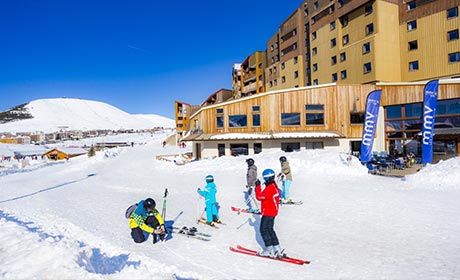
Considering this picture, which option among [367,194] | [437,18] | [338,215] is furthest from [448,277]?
[437,18]

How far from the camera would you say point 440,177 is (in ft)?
46.4

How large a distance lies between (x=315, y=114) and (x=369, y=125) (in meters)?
6.76

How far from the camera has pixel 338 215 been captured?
9914mm

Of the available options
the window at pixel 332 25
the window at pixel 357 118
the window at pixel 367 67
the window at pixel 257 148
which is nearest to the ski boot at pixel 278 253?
the window at pixel 257 148

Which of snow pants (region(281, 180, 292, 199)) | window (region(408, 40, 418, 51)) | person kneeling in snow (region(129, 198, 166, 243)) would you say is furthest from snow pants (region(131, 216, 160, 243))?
window (region(408, 40, 418, 51))

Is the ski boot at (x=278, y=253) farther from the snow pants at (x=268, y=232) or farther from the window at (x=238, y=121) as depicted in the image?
the window at (x=238, y=121)

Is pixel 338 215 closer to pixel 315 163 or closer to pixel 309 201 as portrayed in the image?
pixel 309 201

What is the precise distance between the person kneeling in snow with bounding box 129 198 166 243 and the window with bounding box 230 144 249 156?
2274 centimetres

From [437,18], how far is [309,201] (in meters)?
30.0

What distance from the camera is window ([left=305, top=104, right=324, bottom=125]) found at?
28875mm

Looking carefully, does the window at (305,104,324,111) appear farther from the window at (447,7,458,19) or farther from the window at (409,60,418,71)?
the window at (447,7,458,19)

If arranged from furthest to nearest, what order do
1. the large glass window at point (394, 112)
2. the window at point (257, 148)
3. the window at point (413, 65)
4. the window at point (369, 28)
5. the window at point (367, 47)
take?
the window at point (367, 47) < the window at point (369, 28) < the window at point (413, 65) < the window at point (257, 148) < the large glass window at point (394, 112)

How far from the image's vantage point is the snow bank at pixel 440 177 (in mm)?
13469

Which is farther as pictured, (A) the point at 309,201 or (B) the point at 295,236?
(A) the point at 309,201
